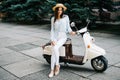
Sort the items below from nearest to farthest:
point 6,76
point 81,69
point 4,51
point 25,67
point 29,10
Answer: point 6,76 < point 81,69 < point 25,67 < point 4,51 < point 29,10

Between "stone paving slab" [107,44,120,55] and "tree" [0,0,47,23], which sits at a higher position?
"tree" [0,0,47,23]

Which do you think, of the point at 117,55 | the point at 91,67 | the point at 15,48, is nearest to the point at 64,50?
the point at 91,67

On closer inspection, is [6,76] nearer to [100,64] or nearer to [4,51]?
[100,64]

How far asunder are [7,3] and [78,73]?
42.5ft

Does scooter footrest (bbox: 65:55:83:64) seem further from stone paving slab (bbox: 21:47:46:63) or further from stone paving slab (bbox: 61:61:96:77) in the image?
stone paving slab (bbox: 21:47:46:63)

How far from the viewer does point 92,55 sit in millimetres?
4984

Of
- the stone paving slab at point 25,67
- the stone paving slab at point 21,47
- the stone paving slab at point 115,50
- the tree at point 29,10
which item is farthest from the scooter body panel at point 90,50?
the tree at point 29,10

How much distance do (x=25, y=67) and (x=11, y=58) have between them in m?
1.15

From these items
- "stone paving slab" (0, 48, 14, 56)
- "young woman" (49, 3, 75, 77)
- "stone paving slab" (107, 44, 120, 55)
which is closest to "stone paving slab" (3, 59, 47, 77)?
"young woman" (49, 3, 75, 77)

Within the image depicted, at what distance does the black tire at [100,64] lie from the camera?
16.3 feet

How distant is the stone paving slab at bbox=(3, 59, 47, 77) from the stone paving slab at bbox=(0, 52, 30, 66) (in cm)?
33

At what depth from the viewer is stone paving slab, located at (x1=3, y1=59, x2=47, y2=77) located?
5447 mm

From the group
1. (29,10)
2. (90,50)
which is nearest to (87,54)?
(90,50)

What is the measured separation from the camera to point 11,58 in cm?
680
